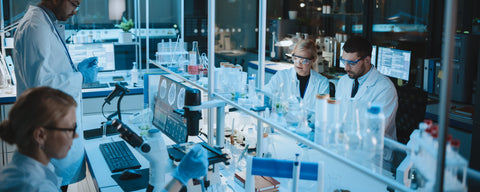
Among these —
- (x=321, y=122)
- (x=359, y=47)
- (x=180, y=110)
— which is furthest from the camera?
(x=359, y=47)

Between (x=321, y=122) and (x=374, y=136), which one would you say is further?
(x=321, y=122)

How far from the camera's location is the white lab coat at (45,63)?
7.63ft

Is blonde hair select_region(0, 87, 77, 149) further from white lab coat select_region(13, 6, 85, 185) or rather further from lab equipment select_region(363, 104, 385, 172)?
lab equipment select_region(363, 104, 385, 172)

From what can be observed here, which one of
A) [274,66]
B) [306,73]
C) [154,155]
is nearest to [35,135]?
[154,155]

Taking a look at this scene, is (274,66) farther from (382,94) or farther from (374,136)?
(374,136)

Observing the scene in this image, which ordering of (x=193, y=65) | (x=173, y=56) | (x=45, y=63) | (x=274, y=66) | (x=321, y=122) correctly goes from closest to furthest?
(x=321, y=122) < (x=45, y=63) < (x=193, y=65) < (x=173, y=56) < (x=274, y=66)

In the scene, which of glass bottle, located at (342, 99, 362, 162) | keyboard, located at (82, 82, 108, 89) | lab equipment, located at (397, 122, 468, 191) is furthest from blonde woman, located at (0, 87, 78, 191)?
keyboard, located at (82, 82, 108, 89)

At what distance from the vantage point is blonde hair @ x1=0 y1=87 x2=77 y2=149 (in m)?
1.44

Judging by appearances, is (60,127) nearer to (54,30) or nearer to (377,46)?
(54,30)

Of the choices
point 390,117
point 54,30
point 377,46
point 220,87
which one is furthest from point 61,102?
point 377,46

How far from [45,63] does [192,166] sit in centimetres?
136

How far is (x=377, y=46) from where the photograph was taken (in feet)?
16.9

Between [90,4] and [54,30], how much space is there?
150 inches

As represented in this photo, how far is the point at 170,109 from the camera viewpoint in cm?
259
